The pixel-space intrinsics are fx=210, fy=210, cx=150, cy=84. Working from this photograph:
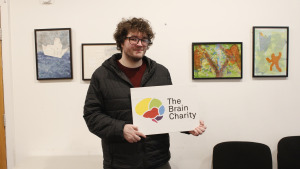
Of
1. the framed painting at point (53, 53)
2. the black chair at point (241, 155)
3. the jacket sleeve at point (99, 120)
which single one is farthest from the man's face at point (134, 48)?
the black chair at point (241, 155)

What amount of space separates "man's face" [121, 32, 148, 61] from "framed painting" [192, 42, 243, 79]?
758 mm

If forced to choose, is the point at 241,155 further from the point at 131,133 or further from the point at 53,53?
the point at 53,53

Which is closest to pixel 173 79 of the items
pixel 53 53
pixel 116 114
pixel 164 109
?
pixel 164 109

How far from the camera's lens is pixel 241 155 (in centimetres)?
180

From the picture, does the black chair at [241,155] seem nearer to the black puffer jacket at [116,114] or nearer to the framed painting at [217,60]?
the framed painting at [217,60]

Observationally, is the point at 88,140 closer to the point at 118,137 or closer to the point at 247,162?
the point at 118,137

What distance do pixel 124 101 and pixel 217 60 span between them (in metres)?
1.05

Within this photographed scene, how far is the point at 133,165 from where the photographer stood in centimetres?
127

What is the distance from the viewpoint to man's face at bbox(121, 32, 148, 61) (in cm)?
125

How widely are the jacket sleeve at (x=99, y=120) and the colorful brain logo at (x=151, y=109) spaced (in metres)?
0.13

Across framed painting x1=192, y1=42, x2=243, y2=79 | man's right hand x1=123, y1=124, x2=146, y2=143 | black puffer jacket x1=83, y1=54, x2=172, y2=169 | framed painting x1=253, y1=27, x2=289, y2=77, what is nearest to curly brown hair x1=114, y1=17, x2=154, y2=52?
black puffer jacket x1=83, y1=54, x2=172, y2=169

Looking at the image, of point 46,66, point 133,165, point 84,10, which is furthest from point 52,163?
point 84,10

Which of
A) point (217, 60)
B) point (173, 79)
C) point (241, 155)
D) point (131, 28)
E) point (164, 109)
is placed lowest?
point (241, 155)

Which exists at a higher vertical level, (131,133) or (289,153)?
(131,133)
